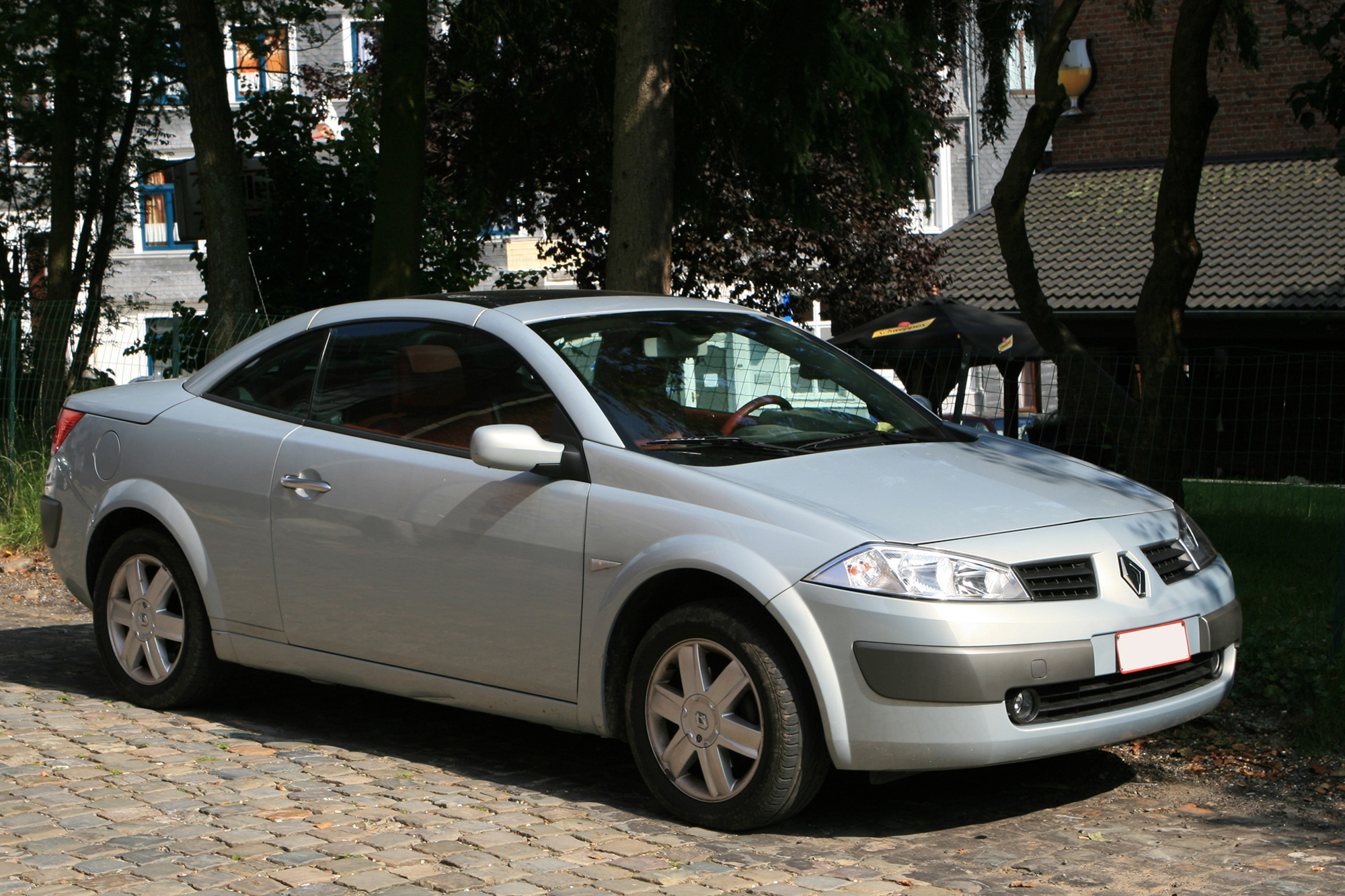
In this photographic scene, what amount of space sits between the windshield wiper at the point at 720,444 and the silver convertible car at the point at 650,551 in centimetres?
1

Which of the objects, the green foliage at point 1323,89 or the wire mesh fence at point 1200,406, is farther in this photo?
the green foliage at point 1323,89

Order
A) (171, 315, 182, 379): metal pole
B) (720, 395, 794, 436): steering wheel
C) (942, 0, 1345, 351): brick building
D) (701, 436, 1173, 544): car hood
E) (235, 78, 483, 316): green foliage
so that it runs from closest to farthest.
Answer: (701, 436, 1173, 544): car hood < (720, 395, 794, 436): steering wheel < (171, 315, 182, 379): metal pole < (235, 78, 483, 316): green foliage < (942, 0, 1345, 351): brick building

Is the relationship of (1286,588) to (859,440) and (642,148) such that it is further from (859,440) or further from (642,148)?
(642,148)

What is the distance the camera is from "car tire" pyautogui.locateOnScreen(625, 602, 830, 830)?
4.61 metres

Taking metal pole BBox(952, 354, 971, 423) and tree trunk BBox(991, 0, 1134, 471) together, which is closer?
metal pole BBox(952, 354, 971, 423)

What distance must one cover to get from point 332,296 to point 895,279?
12426 mm

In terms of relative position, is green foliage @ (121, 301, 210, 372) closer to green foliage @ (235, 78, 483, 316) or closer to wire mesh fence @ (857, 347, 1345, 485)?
green foliage @ (235, 78, 483, 316)

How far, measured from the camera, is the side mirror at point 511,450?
5.06m

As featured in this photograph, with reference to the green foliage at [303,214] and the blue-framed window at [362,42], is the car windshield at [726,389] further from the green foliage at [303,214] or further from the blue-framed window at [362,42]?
the green foliage at [303,214]

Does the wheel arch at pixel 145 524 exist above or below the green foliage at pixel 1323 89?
below

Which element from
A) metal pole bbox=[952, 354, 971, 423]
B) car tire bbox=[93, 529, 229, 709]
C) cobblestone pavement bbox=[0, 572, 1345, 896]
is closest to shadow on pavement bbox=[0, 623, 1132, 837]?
cobblestone pavement bbox=[0, 572, 1345, 896]

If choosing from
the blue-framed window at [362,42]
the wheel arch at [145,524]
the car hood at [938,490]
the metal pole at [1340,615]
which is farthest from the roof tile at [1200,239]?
the wheel arch at [145,524]

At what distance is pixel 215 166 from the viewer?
1290cm

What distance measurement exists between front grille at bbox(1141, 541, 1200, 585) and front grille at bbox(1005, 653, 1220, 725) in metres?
0.27
